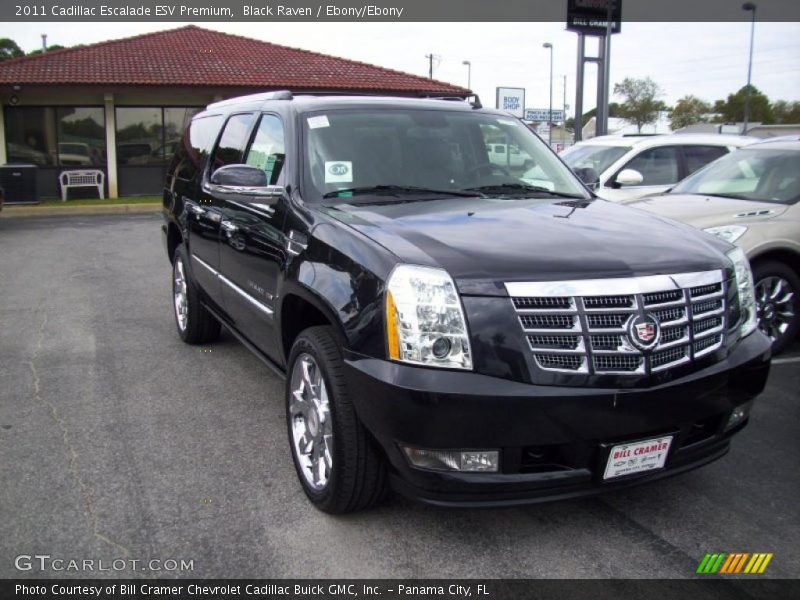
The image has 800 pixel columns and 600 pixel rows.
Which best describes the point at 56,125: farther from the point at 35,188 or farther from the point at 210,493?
the point at 210,493

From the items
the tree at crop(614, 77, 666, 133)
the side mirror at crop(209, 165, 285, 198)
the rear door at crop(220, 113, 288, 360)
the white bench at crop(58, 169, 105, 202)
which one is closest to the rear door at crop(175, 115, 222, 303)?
the rear door at crop(220, 113, 288, 360)

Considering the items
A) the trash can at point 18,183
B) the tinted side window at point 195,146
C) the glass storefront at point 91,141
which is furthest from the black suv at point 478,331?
the glass storefront at point 91,141

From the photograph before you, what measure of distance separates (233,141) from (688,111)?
83587 mm

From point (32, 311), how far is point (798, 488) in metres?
6.94

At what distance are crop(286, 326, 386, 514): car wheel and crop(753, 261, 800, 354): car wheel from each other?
4101 mm

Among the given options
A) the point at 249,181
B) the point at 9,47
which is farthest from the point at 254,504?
the point at 9,47

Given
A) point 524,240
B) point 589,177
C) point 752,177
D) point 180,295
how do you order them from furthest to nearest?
1. point 752,177
2. point 180,295
3. point 589,177
4. point 524,240

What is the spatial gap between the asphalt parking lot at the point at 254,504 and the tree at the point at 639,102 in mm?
75236

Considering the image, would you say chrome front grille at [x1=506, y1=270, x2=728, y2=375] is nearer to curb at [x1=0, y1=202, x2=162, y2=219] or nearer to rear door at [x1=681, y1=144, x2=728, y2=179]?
rear door at [x1=681, y1=144, x2=728, y2=179]

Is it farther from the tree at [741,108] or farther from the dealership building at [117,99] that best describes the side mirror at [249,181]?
the tree at [741,108]

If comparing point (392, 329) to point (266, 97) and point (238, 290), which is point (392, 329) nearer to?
point (238, 290)

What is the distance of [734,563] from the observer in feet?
10.0

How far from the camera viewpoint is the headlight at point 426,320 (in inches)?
110

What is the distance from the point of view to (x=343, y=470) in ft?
10.3
